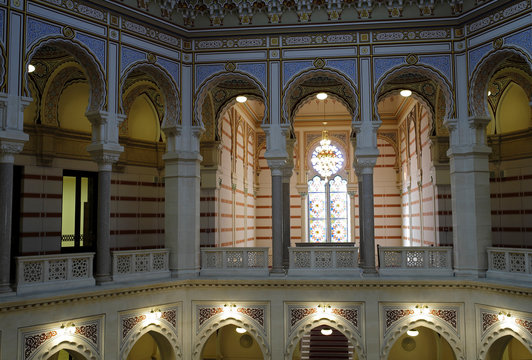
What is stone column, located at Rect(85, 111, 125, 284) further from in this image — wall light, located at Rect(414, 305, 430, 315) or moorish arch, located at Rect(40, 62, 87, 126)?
wall light, located at Rect(414, 305, 430, 315)

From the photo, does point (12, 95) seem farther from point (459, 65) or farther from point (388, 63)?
point (459, 65)

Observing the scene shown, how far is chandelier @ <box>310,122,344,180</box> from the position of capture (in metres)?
23.0

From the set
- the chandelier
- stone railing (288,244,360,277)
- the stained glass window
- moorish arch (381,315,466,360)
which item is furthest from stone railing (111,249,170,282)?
the stained glass window

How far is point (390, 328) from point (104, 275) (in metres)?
6.96

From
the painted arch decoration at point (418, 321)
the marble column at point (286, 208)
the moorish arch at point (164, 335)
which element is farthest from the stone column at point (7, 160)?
the painted arch decoration at point (418, 321)

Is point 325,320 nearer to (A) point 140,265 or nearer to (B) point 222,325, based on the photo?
(B) point 222,325

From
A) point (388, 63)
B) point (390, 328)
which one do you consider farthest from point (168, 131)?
point (390, 328)

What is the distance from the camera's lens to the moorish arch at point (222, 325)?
1371 centimetres

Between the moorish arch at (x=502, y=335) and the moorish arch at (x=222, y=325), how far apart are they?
5.14 metres

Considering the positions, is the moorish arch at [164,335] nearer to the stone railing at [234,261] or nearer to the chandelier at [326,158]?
Answer: the stone railing at [234,261]

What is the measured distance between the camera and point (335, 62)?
14406mm

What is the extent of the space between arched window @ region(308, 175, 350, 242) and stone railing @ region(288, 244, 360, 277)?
37.0ft

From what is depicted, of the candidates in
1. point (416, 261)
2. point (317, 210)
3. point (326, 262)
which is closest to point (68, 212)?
point (326, 262)

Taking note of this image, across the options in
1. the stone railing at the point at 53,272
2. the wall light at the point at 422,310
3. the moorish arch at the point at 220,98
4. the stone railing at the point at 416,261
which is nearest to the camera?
the stone railing at the point at 53,272
